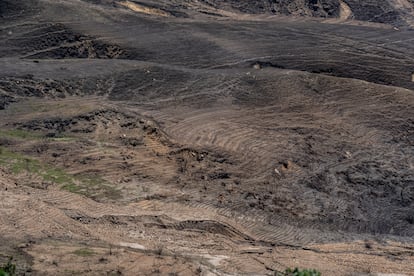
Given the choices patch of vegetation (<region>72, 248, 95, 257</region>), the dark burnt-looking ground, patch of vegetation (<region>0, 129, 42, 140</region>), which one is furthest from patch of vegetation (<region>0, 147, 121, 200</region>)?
patch of vegetation (<region>72, 248, 95, 257</region>)

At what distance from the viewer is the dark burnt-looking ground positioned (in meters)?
13.8

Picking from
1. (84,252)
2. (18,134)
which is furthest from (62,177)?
(84,252)

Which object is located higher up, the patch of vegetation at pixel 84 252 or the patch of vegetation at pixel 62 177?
the patch of vegetation at pixel 84 252

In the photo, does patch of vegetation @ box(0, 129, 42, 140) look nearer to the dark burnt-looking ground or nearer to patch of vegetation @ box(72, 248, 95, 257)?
the dark burnt-looking ground

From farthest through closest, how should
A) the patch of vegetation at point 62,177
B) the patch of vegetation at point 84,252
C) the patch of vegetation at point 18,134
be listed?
the patch of vegetation at point 18,134
the patch of vegetation at point 62,177
the patch of vegetation at point 84,252

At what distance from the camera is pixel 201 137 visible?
1756cm

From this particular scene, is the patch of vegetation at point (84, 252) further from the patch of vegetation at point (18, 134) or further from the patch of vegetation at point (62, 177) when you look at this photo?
the patch of vegetation at point (18, 134)

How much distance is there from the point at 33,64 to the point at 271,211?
9.68m

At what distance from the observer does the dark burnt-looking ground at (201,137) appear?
13789mm

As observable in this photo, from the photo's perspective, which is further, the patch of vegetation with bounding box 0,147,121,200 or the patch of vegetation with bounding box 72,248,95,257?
the patch of vegetation with bounding box 0,147,121,200

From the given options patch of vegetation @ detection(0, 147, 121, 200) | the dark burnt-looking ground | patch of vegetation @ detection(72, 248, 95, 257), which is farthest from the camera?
patch of vegetation @ detection(0, 147, 121, 200)

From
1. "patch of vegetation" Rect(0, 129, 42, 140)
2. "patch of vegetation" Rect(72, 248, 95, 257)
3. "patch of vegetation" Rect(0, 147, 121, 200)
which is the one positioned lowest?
"patch of vegetation" Rect(0, 147, 121, 200)

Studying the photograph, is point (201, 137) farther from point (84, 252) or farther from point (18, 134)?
point (84, 252)

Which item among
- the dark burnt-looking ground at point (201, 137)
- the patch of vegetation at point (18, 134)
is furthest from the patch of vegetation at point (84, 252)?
the patch of vegetation at point (18, 134)
